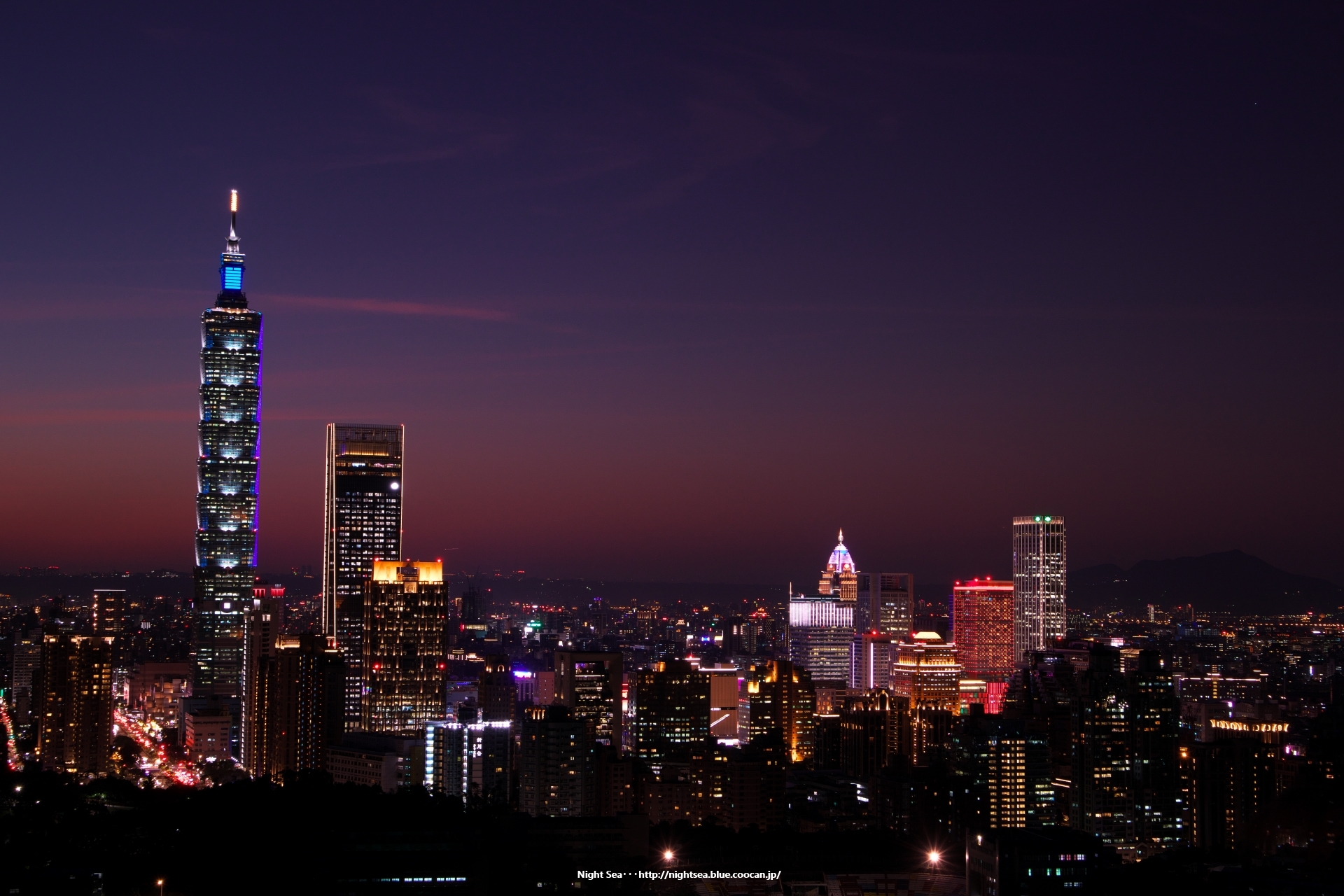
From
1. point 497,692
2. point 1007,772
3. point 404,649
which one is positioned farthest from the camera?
point 497,692

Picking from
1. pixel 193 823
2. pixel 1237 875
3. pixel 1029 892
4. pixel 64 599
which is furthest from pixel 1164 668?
pixel 64 599

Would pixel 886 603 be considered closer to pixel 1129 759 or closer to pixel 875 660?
pixel 875 660

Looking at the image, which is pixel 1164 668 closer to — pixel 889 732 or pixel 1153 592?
pixel 889 732

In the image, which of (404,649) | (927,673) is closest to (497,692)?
(404,649)

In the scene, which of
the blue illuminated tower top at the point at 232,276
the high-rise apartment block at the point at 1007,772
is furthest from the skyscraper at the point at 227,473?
the high-rise apartment block at the point at 1007,772

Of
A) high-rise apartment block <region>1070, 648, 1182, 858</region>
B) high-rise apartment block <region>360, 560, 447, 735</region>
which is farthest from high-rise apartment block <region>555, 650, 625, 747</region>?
high-rise apartment block <region>1070, 648, 1182, 858</region>

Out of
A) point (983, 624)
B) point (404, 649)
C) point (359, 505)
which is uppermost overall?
point (359, 505)

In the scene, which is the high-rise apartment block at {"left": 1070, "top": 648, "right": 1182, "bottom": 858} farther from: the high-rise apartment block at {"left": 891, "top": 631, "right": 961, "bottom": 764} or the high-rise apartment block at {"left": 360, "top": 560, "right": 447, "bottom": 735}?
the high-rise apartment block at {"left": 360, "top": 560, "right": 447, "bottom": 735}
